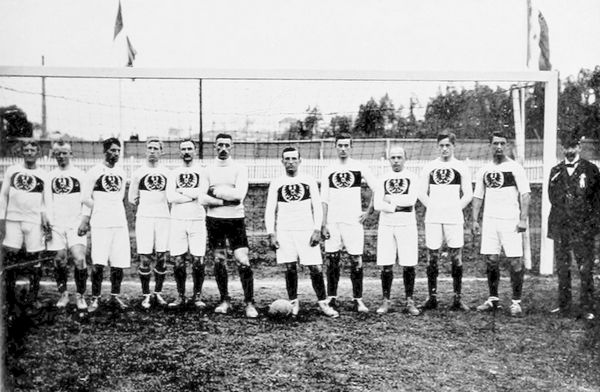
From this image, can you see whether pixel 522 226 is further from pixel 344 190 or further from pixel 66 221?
pixel 66 221

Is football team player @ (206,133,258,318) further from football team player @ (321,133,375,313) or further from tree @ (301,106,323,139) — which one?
tree @ (301,106,323,139)

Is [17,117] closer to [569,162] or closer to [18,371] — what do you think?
[18,371]

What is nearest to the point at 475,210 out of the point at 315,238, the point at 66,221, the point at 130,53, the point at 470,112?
the point at 315,238

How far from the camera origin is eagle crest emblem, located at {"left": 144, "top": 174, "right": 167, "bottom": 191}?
6.42 meters

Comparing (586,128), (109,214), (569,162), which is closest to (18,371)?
(109,214)

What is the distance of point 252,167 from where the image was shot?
Answer: 1003 centimetres

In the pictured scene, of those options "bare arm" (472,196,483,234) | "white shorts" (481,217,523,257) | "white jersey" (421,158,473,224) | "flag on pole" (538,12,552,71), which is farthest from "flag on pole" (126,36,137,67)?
"flag on pole" (538,12,552,71)

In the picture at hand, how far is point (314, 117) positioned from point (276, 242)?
109 inches

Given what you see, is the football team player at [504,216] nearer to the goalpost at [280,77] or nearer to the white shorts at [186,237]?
the goalpost at [280,77]

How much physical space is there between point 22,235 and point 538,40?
7617 millimetres

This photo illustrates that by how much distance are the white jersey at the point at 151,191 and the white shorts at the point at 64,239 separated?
2.49ft

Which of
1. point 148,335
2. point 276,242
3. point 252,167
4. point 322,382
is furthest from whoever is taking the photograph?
point 252,167

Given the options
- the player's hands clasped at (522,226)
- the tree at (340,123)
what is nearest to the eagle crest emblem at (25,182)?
the tree at (340,123)

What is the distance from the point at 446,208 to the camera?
20.7 feet
